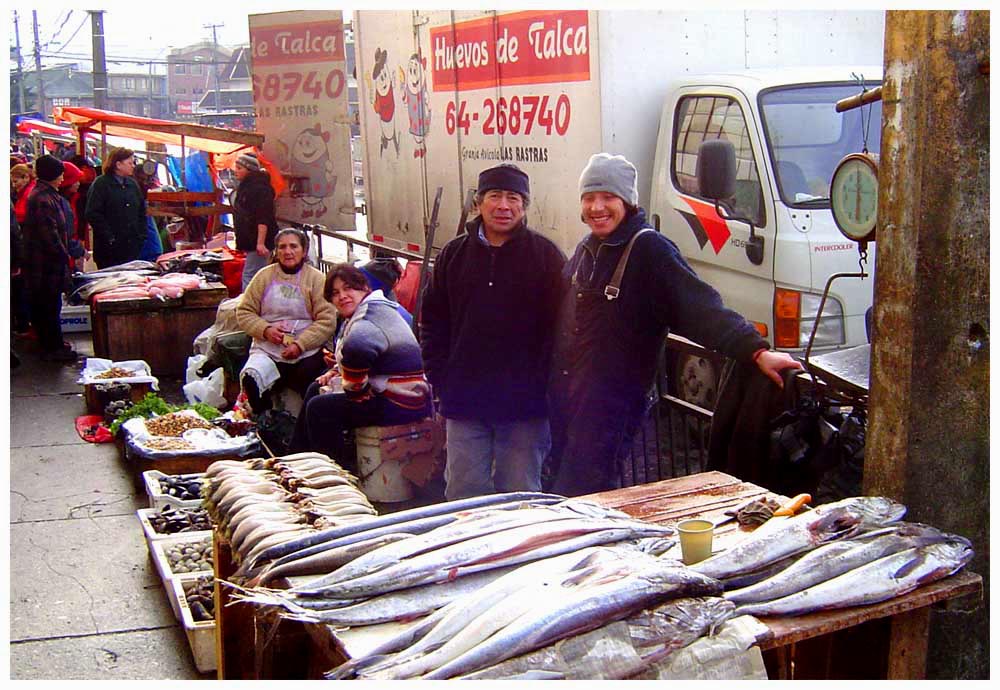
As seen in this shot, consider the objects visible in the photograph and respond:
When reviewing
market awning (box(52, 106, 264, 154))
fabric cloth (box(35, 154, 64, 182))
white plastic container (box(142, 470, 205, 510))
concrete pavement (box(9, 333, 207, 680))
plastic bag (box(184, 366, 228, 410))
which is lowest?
concrete pavement (box(9, 333, 207, 680))

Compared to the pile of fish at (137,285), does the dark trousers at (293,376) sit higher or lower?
lower

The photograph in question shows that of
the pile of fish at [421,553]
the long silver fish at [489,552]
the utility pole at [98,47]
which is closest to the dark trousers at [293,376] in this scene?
the pile of fish at [421,553]

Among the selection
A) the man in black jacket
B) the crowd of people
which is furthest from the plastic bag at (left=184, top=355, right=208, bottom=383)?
the crowd of people

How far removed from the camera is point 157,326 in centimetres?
999

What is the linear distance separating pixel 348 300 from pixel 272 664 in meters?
3.36

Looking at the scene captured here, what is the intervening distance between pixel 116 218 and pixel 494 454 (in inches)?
334

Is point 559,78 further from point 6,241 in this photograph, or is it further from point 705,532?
point 705,532

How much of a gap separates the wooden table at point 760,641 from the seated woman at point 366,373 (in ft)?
7.74

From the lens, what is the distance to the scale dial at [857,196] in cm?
438

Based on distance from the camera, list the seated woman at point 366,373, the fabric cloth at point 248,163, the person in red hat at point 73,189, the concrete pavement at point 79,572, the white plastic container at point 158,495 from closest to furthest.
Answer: the concrete pavement at point 79,572, the white plastic container at point 158,495, the seated woman at point 366,373, the fabric cloth at point 248,163, the person in red hat at point 73,189

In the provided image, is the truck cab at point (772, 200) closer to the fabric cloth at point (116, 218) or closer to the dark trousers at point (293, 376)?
the dark trousers at point (293, 376)

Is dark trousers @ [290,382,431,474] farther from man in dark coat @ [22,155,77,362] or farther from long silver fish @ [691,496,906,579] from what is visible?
man in dark coat @ [22,155,77,362]

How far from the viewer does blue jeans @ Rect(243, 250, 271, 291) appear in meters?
10.5

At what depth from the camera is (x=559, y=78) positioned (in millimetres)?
7605
